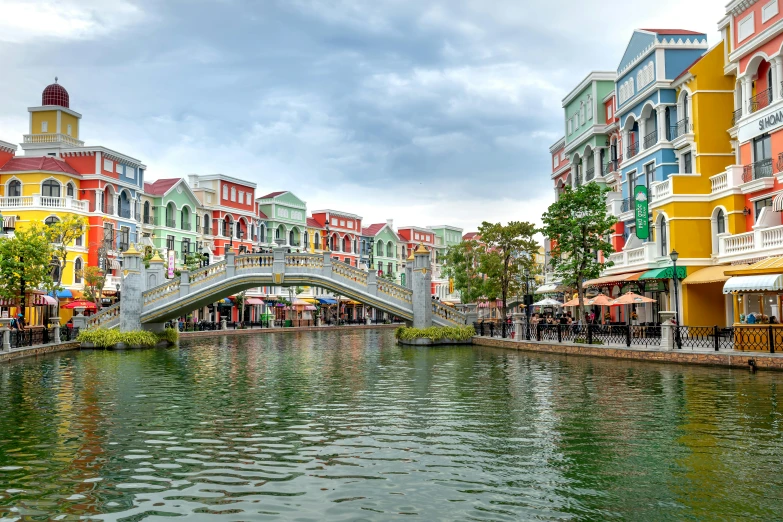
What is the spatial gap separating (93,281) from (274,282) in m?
18.0

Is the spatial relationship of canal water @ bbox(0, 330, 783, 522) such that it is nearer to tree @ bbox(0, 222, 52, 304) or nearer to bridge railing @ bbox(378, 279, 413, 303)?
tree @ bbox(0, 222, 52, 304)

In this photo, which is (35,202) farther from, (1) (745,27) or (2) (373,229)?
(2) (373,229)

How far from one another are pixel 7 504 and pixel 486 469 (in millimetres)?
6086

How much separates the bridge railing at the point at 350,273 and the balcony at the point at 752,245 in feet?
58.9

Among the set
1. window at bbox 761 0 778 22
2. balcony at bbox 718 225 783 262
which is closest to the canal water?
balcony at bbox 718 225 783 262

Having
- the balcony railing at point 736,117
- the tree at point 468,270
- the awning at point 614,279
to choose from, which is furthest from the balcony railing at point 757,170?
the tree at point 468,270

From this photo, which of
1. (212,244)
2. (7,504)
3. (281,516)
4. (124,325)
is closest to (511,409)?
(281,516)

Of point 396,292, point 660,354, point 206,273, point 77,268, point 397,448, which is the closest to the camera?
point 397,448

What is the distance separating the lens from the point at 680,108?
116 feet

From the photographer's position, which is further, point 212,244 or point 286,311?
point 286,311

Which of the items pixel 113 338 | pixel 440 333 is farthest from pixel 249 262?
pixel 440 333

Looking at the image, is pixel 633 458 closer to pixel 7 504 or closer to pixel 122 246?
pixel 7 504

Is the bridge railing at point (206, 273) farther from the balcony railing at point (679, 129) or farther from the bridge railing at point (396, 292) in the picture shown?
the balcony railing at point (679, 129)

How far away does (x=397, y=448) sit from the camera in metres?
11.1
